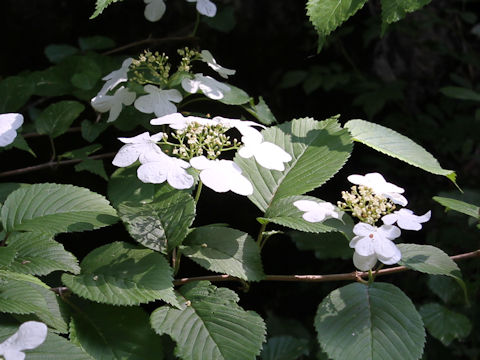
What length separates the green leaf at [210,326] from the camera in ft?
2.66

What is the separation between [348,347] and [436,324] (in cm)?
93

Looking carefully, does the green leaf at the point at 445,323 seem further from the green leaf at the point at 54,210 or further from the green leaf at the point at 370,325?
Result: the green leaf at the point at 54,210

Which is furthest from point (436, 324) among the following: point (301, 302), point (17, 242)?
point (17, 242)

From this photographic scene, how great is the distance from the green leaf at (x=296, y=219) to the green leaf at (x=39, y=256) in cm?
35

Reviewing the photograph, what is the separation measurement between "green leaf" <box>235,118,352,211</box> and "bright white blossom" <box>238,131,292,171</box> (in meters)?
0.11

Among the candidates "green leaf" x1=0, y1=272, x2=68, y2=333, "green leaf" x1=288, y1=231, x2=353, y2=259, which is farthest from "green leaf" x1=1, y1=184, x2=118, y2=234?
"green leaf" x1=288, y1=231, x2=353, y2=259

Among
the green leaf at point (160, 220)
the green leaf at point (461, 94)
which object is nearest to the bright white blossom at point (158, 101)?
the green leaf at point (160, 220)

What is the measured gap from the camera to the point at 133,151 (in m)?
0.87

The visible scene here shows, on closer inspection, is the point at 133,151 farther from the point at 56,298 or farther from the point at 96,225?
the point at 56,298

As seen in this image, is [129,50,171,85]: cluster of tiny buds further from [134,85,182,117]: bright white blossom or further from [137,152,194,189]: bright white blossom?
[137,152,194,189]: bright white blossom

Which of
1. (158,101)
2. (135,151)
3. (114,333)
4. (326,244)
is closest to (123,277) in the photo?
(114,333)

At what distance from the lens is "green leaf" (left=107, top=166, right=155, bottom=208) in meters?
1.02

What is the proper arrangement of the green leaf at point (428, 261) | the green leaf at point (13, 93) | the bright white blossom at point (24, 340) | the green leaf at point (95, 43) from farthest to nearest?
the green leaf at point (95, 43) < the green leaf at point (13, 93) < the green leaf at point (428, 261) < the bright white blossom at point (24, 340)

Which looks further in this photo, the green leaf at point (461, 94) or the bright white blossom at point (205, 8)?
the green leaf at point (461, 94)
